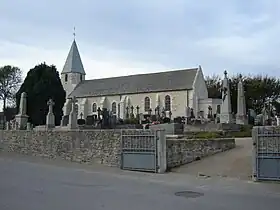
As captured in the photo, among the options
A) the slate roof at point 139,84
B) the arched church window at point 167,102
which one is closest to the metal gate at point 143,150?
the slate roof at point 139,84

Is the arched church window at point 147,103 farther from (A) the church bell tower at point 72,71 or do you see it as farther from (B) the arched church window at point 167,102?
(A) the church bell tower at point 72,71

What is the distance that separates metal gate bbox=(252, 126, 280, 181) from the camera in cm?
1380

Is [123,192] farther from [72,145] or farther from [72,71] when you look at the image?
[72,71]

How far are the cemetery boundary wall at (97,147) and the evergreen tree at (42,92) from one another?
23505 millimetres

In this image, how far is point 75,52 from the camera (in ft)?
299

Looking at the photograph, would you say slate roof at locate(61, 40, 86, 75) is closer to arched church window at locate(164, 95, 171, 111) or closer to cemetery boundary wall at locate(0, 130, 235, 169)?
arched church window at locate(164, 95, 171, 111)

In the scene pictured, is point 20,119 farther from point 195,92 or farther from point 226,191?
point 195,92

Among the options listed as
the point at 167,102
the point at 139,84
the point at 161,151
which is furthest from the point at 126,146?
the point at 139,84

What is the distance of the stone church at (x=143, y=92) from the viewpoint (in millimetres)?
69438

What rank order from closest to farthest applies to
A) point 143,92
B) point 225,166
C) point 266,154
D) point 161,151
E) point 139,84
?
point 266,154 < point 225,166 < point 161,151 < point 143,92 < point 139,84

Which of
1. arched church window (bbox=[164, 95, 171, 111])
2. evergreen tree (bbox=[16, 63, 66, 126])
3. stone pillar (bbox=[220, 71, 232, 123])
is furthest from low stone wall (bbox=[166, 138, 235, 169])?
arched church window (bbox=[164, 95, 171, 111])

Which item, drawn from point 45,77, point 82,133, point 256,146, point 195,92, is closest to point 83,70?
point 195,92

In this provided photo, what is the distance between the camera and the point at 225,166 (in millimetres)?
16359

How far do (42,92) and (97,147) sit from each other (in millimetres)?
31749
